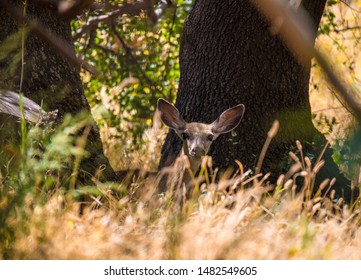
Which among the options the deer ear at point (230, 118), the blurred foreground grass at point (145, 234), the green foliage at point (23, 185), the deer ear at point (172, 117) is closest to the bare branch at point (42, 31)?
the deer ear at point (172, 117)

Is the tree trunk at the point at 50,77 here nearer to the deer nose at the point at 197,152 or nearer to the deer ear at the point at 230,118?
the deer nose at the point at 197,152

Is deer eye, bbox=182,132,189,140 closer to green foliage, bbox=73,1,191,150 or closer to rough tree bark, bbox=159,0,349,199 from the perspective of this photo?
rough tree bark, bbox=159,0,349,199

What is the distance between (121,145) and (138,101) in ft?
3.01

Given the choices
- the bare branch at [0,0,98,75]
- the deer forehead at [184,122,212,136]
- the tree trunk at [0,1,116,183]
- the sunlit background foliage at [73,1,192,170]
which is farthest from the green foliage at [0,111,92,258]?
the sunlit background foliage at [73,1,192,170]

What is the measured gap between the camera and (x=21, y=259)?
330 cm

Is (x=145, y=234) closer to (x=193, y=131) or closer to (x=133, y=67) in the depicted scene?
(x=193, y=131)

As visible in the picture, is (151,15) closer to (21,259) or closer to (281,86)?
(281,86)

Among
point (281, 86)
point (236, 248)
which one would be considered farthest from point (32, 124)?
point (281, 86)

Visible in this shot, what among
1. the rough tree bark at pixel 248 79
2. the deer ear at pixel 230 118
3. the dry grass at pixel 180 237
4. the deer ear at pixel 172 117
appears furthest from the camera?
the deer ear at pixel 172 117

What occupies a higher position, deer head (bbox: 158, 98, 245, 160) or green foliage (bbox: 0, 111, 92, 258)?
green foliage (bbox: 0, 111, 92, 258)

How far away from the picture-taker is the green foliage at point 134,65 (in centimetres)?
850

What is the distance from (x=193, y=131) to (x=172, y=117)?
31cm

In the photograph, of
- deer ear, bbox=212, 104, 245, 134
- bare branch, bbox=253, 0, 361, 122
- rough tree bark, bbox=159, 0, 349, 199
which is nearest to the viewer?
bare branch, bbox=253, 0, 361, 122

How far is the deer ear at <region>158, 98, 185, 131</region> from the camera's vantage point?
6516 millimetres
